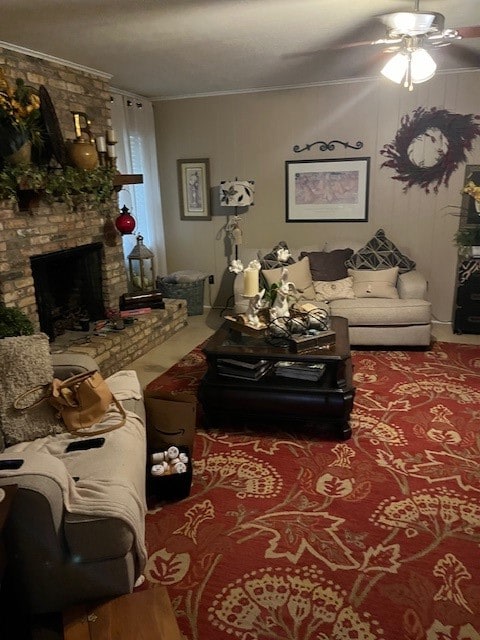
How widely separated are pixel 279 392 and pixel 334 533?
0.95m

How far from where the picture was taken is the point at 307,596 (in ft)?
6.43

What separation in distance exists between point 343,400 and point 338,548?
3.06 feet

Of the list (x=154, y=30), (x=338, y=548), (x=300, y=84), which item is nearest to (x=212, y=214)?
(x=300, y=84)

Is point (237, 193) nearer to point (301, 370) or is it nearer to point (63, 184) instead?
point (63, 184)

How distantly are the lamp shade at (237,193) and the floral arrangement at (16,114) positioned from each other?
2.27m

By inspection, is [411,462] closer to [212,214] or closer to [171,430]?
[171,430]

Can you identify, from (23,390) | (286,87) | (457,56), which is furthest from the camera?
(286,87)

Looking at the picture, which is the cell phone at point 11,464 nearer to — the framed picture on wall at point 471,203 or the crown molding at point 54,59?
the crown molding at point 54,59

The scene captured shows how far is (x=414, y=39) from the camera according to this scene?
2637 millimetres

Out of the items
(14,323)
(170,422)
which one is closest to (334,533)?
(170,422)

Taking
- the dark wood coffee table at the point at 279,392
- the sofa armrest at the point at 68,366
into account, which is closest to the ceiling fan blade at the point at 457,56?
the dark wood coffee table at the point at 279,392

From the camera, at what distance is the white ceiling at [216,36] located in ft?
9.09

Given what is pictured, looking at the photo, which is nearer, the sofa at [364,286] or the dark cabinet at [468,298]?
the sofa at [364,286]

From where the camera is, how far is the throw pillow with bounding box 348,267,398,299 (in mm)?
4660
